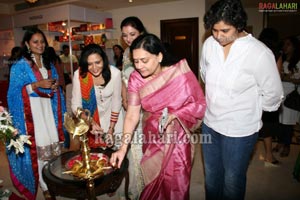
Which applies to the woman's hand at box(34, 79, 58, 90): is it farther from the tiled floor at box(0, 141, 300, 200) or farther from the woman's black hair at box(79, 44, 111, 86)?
the tiled floor at box(0, 141, 300, 200)

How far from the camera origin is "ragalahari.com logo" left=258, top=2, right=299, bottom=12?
5.64 m

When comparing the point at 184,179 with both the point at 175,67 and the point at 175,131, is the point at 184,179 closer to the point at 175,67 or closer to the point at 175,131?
the point at 175,131

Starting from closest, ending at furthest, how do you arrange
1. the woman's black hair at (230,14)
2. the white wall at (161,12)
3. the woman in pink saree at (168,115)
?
1. the woman's black hair at (230,14)
2. the woman in pink saree at (168,115)
3. the white wall at (161,12)

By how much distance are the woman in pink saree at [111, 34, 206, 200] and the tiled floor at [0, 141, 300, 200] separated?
846mm

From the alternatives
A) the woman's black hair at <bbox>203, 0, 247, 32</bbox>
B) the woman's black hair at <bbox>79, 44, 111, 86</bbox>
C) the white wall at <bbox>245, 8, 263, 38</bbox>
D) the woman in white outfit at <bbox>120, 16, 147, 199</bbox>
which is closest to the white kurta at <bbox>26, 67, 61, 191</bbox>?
the woman's black hair at <bbox>79, 44, 111, 86</bbox>

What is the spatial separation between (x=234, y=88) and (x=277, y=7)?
5634mm

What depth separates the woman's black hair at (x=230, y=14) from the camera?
127 cm

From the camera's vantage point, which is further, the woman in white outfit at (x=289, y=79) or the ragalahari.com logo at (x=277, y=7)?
the ragalahari.com logo at (x=277, y=7)

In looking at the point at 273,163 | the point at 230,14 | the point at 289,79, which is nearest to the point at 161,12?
the point at 289,79

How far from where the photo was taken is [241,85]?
133 centimetres

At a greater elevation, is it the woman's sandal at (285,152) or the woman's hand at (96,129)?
the woman's hand at (96,129)

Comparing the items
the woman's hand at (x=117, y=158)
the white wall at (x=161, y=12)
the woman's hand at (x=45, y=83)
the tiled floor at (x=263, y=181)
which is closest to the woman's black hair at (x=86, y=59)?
the woman's hand at (x=45, y=83)

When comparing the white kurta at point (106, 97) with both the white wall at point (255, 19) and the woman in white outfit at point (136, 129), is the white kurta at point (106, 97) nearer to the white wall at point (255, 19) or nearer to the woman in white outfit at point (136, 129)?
the woman in white outfit at point (136, 129)

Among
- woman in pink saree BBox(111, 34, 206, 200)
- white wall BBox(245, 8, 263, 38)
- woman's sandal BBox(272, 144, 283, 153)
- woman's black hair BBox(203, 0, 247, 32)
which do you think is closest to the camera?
woman's black hair BBox(203, 0, 247, 32)
